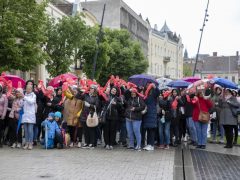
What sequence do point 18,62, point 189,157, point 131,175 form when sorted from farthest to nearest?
point 18,62, point 189,157, point 131,175

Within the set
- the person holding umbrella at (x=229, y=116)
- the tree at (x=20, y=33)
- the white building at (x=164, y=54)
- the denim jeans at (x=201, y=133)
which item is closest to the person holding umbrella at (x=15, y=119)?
the denim jeans at (x=201, y=133)

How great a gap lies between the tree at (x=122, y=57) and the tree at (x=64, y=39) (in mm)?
16678

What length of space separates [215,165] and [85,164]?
9.89 ft

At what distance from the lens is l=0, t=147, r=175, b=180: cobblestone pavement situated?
9.54m

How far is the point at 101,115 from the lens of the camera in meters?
14.6

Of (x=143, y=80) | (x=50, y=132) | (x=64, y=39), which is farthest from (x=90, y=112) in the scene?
(x=64, y=39)

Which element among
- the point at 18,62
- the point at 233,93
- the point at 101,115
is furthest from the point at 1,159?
the point at 18,62

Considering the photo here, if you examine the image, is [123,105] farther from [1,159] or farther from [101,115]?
[1,159]

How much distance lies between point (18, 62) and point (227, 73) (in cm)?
11723

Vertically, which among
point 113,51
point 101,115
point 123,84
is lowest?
point 101,115

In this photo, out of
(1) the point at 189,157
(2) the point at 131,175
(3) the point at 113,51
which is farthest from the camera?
(3) the point at 113,51

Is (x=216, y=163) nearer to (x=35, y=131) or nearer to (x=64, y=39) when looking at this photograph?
(x=35, y=131)

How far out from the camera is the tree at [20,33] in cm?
2394

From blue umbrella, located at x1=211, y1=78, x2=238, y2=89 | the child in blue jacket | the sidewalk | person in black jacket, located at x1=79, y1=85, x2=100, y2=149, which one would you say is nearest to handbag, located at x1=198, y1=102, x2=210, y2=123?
the sidewalk
